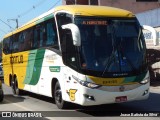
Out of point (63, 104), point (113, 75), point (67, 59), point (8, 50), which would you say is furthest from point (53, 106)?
point (8, 50)

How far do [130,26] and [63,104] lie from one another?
322cm

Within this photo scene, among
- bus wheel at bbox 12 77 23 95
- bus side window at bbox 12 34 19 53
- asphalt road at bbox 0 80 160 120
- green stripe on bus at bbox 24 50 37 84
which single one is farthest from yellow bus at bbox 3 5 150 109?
bus wheel at bbox 12 77 23 95

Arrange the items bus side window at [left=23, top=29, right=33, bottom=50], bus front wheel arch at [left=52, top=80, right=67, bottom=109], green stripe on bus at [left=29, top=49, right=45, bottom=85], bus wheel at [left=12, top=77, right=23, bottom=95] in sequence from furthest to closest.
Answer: bus wheel at [left=12, top=77, right=23, bottom=95] < bus side window at [left=23, top=29, right=33, bottom=50] < green stripe on bus at [left=29, top=49, right=45, bottom=85] < bus front wheel arch at [left=52, top=80, right=67, bottom=109]

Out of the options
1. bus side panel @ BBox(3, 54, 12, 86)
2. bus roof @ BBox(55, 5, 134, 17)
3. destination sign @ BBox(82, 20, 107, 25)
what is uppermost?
bus roof @ BBox(55, 5, 134, 17)

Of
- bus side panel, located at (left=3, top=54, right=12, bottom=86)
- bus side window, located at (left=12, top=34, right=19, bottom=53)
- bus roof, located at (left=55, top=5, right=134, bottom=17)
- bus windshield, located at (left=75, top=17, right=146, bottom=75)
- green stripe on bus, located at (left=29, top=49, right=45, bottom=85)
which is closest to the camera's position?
bus windshield, located at (left=75, top=17, right=146, bottom=75)

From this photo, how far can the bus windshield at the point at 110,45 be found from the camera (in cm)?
1118

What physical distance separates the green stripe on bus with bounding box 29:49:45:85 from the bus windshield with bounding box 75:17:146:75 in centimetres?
340

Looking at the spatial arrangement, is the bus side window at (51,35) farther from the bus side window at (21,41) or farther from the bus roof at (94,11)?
the bus side window at (21,41)

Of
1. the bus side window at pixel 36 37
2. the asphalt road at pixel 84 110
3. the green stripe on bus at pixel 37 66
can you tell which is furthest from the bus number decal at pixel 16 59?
the asphalt road at pixel 84 110

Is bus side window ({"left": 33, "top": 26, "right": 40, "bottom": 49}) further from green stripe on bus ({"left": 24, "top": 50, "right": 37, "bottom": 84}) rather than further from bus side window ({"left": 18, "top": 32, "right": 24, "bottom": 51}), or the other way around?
bus side window ({"left": 18, "top": 32, "right": 24, "bottom": 51})

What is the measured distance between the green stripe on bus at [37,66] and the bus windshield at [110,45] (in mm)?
3403

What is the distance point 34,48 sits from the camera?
15.7 meters

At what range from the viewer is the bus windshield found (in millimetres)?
11180

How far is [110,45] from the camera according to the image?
11.4 m
